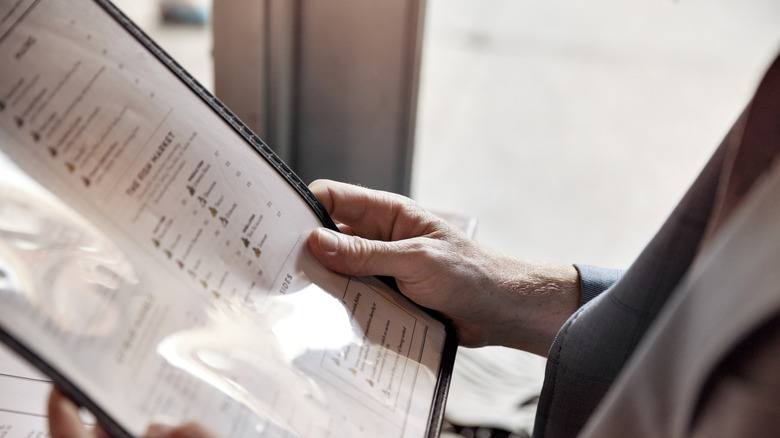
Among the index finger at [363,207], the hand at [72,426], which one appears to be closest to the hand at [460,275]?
the index finger at [363,207]

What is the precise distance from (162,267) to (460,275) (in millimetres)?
358

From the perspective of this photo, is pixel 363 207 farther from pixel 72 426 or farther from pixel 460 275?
pixel 72 426

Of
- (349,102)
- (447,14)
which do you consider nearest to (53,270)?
(349,102)

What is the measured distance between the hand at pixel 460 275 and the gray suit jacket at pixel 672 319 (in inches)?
5.6

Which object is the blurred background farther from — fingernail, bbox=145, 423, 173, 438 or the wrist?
fingernail, bbox=145, 423, 173, 438

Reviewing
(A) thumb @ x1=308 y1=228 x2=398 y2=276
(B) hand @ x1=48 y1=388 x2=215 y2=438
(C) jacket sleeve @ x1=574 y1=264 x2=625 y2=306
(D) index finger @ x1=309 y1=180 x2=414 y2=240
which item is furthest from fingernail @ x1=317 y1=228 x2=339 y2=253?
(C) jacket sleeve @ x1=574 y1=264 x2=625 y2=306

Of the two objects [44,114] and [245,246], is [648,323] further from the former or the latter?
[44,114]

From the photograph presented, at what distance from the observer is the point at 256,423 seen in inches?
18.9

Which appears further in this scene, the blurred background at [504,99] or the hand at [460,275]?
the blurred background at [504,99]

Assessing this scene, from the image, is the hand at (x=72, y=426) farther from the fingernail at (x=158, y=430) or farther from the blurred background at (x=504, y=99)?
the blurred background at (x=504, y=99)

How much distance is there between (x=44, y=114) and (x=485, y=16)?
106 inches

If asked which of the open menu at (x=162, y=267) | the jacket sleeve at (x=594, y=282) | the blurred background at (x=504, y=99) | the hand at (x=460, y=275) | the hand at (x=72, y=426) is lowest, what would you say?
the hand at (x=72, y=426)

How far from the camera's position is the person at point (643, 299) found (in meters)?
0.35

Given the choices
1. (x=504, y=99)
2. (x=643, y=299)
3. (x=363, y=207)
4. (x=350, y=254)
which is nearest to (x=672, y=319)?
(x=643, y=299)
